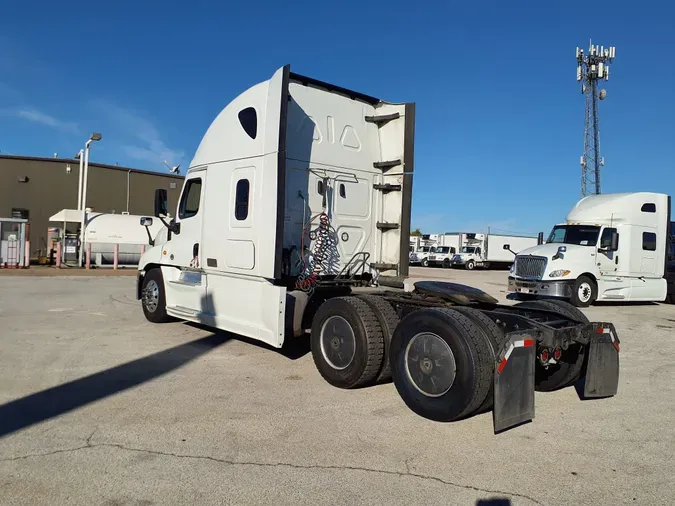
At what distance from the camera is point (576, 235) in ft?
52.1

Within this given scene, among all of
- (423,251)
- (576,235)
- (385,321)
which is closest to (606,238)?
(576,235)

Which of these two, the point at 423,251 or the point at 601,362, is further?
the point at 423,251

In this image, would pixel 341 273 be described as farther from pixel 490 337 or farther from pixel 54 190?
pixel 54 190

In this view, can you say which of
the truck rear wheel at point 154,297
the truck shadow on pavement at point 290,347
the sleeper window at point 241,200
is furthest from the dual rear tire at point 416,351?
the truck rear wheel at point 154,297

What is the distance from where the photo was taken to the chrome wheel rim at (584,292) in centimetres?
1516

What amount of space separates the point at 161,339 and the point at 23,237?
61.7 feet

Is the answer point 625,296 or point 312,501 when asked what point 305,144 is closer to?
point 312,501

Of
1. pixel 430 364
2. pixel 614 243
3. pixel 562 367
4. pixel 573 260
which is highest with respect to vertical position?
pixel 614 243

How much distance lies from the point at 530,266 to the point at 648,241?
381cm

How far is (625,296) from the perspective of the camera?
15.9 metres

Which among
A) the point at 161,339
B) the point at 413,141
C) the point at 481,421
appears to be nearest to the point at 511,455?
the point at 481,421

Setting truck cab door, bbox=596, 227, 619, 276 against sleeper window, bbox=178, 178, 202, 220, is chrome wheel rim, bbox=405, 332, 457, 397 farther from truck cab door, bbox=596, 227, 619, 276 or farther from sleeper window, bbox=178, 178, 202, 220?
truck cab door, bbox=596, 227, 619, 276

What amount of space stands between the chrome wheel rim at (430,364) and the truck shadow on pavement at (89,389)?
3.02 metres

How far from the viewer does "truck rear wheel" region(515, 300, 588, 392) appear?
17.7 ft
